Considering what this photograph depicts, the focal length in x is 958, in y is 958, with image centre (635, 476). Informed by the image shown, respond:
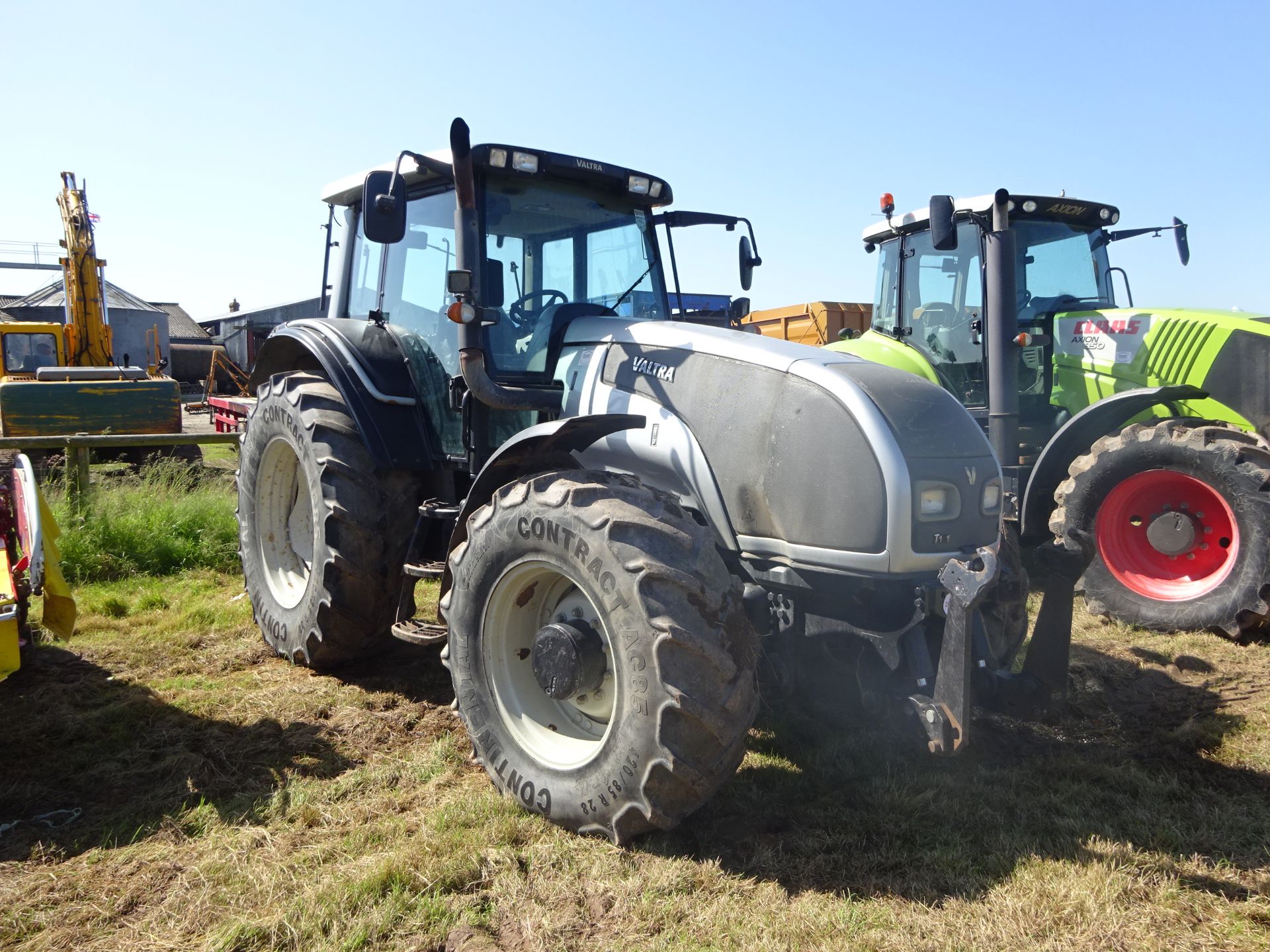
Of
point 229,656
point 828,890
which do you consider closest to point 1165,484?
point 828,890

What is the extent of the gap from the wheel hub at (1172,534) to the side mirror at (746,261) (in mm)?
3143

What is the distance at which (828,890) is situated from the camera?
107 inches

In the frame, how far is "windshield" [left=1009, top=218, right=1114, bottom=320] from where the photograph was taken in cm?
708

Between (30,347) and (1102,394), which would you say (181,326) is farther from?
(1102,394)

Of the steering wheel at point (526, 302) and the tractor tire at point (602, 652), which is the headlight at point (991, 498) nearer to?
the tractor tire at point (602, 652)

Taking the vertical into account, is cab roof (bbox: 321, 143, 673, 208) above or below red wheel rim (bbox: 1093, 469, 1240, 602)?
above

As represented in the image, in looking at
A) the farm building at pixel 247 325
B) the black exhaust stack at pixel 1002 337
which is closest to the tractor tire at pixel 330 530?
the black exhaust stack at pixel 1002 337

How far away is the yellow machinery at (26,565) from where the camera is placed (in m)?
3.78

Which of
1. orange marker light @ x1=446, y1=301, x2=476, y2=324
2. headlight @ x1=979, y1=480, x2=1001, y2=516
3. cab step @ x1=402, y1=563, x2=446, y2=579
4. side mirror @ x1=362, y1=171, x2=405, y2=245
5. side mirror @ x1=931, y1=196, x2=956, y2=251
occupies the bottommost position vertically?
cab step @ x1=402, y1=563, x2=446, y2=579

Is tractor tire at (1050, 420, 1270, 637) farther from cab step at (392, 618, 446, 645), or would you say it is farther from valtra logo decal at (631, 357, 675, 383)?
cab step at (392, 618, 446, 645)

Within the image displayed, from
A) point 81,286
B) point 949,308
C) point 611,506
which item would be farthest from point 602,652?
point 81,286

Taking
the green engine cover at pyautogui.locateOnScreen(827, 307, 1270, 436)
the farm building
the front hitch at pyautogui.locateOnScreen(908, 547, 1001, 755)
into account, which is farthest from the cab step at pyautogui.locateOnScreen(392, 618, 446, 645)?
the farm building

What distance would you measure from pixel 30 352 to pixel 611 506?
1741cm

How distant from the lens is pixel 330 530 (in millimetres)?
4344
